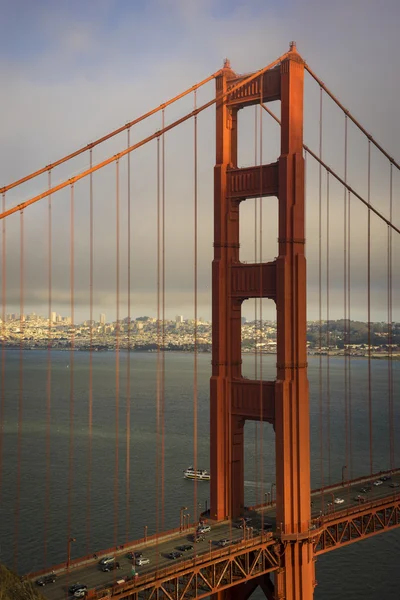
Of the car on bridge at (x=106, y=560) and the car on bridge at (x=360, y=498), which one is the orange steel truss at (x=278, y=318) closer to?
the car on bridge at (x=106, y=560)

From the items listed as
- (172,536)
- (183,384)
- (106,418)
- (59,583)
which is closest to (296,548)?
(172,536)

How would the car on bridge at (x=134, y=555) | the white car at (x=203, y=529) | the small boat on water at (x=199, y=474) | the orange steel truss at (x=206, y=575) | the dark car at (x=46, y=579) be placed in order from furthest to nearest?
the small boat on water at (x=199, y=474) → the white car at (x=203, y=529) → the car on bridge at (x=134, y=555) → the dark car at (x=46, y=579) → the orange steel truss at (x=206, y=575)

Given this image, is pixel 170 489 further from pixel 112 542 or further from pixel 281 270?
pixel 281 270

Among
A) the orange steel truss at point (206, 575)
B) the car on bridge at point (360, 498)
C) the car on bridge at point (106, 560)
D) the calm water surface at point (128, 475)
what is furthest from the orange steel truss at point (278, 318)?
the car on bridge at point (360, 498)

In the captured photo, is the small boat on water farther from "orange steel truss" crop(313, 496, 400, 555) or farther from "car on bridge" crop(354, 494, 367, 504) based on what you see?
"orange steel truss" crop(313, 496, 400, 555)

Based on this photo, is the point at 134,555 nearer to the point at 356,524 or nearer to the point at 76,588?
the point at 76,588
